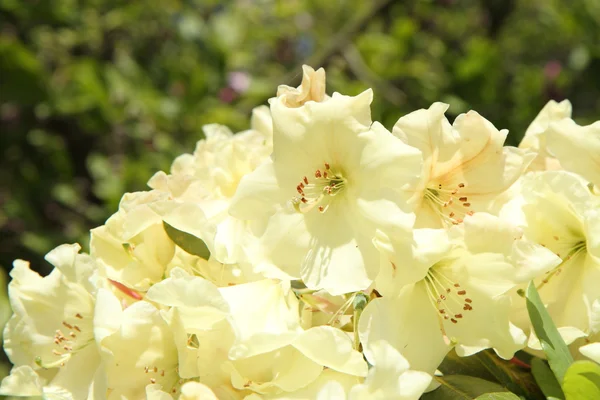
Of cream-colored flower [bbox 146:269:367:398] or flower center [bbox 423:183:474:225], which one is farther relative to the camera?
flower center [bbox 423:183:474:225]

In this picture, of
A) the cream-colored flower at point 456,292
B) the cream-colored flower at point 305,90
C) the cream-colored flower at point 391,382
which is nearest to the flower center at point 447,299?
the cream-colored flower at point 456,292

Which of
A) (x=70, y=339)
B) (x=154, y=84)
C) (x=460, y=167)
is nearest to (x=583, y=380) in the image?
(x=460, y=167)

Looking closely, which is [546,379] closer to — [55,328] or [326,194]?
[326,194]

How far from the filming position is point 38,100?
2.20m

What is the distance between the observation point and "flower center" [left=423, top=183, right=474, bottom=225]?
0.78 meters

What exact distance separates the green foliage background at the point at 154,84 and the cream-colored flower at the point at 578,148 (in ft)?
3.03

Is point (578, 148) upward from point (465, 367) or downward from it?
upward

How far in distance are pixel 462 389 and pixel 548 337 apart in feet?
0.34

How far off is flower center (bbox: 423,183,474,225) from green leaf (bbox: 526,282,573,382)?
12 cm

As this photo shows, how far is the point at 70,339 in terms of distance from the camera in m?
0.84

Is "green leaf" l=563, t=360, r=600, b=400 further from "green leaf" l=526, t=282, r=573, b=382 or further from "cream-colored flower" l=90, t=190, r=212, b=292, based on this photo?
"cream-colored flower" l=90, t=190, r=212, b=292

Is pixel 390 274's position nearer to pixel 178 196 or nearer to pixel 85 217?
pixel 178 196

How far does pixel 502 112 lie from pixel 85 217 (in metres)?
1.47

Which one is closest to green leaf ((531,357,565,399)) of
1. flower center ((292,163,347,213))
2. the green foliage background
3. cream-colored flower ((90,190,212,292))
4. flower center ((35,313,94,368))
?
flower center ((292,163,347,213))
